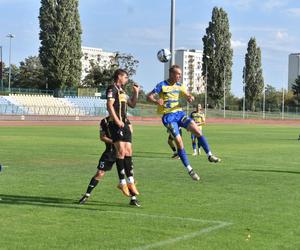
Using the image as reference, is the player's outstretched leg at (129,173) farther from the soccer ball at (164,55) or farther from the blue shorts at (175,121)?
the soccer ball at (164,55)

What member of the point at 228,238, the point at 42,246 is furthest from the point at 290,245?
the point at 42,246

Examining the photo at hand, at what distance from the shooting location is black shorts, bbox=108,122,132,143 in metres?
9.38

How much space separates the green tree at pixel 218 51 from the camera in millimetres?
101312

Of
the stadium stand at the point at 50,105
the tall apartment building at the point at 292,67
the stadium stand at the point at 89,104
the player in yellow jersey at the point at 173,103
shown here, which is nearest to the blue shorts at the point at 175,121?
the player in yellow jersey at the point at 173,103

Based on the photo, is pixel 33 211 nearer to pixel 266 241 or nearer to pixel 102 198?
pixel 102 198

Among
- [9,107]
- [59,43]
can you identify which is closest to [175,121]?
[9,107]

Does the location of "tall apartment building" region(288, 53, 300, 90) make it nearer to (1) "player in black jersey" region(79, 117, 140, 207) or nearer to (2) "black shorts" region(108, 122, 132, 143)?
(1) "player in black jersey" region(79, 117, 140, 207)

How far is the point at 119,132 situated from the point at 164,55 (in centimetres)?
897

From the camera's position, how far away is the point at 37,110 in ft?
242

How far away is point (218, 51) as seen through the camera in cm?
10094

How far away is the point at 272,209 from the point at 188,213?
1.53 m

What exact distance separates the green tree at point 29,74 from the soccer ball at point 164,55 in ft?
309

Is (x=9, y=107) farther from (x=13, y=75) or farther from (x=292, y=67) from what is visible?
(x=292, y=67)

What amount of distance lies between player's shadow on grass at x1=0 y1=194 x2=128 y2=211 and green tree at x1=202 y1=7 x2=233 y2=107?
3660 inches
